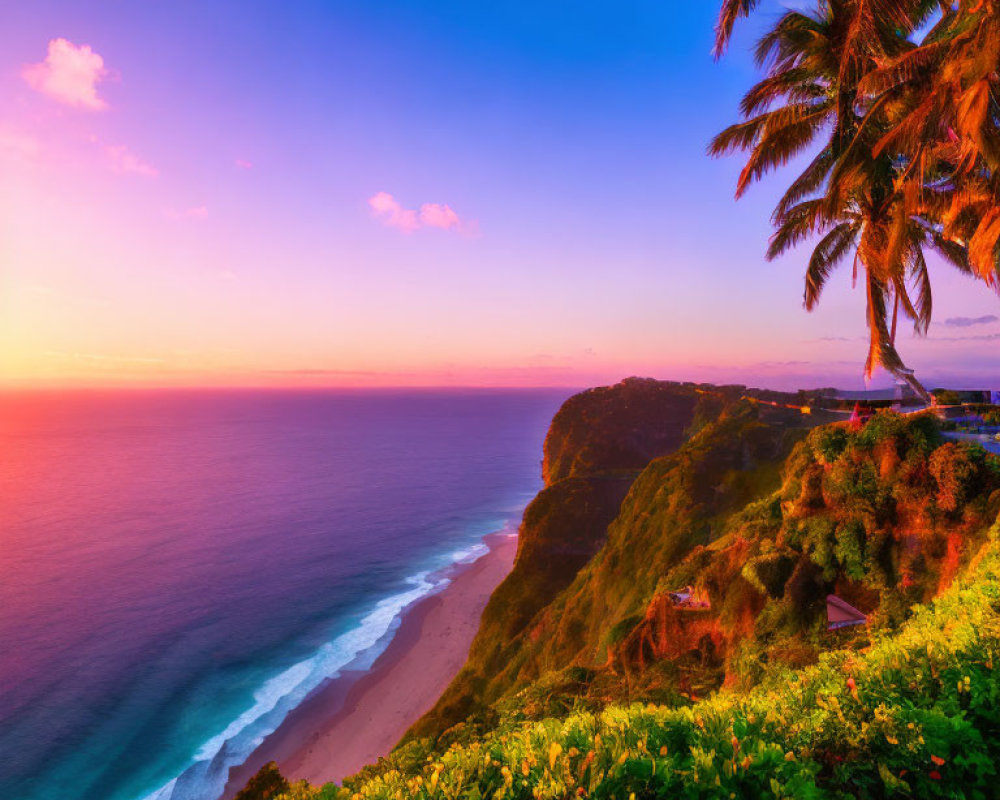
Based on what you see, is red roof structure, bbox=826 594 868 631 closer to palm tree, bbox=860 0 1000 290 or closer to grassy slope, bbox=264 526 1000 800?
grassy slope, bbox=264 526 1000 800

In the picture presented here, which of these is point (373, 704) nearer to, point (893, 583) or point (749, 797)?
point (893, 583)

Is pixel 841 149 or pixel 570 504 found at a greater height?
pixel 841 149

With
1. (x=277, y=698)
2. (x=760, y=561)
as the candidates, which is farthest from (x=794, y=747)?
(x=277, y=698)

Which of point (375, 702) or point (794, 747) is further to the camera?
point (375, 702)

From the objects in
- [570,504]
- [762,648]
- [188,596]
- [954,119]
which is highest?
[954,119]

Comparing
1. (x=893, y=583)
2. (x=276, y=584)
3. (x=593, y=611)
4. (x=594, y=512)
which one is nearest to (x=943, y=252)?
(x=893, y=583)

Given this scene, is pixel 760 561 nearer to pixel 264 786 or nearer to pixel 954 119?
pixel 954 119

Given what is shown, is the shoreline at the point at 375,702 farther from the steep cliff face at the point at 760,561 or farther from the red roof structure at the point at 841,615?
the red roof structure at the point at 841,615
